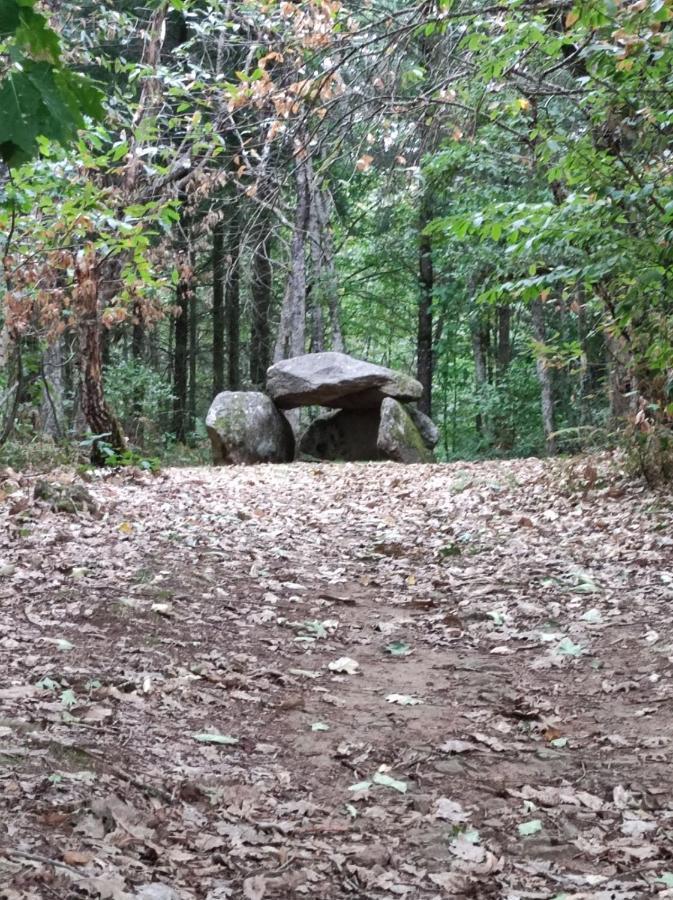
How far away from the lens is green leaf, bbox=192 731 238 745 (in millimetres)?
3459

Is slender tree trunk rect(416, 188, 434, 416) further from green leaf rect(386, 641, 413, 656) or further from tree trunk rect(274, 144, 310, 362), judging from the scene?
green leaf rect(386, 641, 413, 656)

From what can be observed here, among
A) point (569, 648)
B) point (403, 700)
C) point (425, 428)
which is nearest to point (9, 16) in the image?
point (403, 700)

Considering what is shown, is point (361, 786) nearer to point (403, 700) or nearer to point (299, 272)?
point (403, 700)

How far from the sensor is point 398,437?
14047mm

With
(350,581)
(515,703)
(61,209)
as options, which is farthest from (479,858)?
(61,209)

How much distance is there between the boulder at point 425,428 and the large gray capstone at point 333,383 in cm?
36

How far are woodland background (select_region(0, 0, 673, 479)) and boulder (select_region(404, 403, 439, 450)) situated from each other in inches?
91.7

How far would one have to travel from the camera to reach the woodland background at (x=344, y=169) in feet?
18.7

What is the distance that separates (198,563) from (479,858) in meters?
3.63

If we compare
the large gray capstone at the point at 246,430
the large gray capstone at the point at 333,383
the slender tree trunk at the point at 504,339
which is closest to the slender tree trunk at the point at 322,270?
the large gray capstone at the point at 333,383

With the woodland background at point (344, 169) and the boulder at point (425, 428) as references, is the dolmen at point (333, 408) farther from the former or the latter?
the woodland background at point (344, 169)

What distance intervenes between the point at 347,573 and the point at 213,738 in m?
2.95

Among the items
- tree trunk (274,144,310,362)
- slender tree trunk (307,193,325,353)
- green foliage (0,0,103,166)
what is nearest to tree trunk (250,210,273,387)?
slender tree trunk (307,193,325,353)

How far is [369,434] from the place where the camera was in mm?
15211
